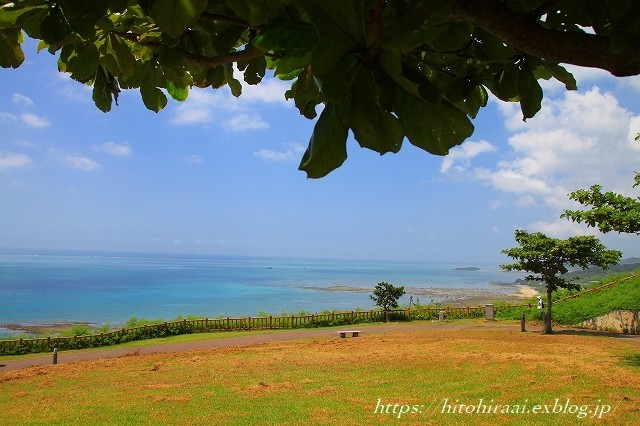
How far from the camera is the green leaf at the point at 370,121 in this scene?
0.71 meters

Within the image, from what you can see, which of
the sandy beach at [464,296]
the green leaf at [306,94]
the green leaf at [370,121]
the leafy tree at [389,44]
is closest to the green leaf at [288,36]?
the leafy tree at [389,44]

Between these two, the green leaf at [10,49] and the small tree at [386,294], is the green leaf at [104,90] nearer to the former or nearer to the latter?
the green leaf at [10,49]

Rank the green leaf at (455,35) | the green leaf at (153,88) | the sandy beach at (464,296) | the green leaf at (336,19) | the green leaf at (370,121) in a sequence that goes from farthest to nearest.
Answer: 1. the sandy beach at (464,296)
2. the green leaf at (153,88)
3. the green leaf at (455,35)
4. the green leaf at (370,121)
5. the green leaf at (336,19)

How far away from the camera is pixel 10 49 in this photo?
4.84ft

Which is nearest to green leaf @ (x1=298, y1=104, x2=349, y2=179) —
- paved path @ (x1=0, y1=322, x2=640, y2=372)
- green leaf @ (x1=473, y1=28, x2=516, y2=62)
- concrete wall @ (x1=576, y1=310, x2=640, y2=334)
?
green leaf @ (x1=473, y1=28, x2=516, y2=62)

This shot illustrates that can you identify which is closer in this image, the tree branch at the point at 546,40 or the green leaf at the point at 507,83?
the tree branch at the point at 546,40

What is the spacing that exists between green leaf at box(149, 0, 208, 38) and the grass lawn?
294 inches

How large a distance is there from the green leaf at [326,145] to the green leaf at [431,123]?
0.10 m

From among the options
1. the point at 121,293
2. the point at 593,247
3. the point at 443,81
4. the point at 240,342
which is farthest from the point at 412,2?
the point at 121,293

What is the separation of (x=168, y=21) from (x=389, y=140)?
465mm

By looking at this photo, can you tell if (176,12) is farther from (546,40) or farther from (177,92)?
(177,92)

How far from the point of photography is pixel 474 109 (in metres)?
1.47

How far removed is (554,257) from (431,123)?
2094 centimetres

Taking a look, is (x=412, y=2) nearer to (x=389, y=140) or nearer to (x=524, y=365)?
(x=389, y=140)
